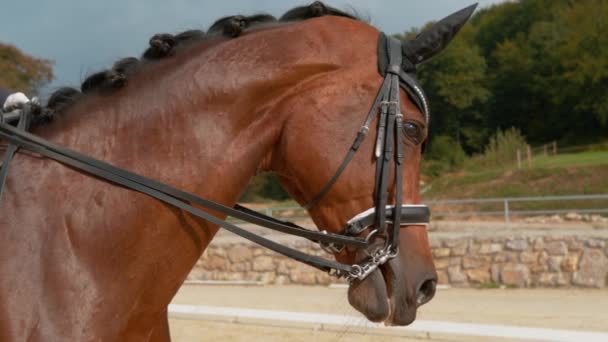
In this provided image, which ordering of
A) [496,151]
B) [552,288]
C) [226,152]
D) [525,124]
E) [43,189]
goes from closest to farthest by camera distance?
1. [43,189]
2. [226,152]
3. [552,288]
4. [496,151]
5. [525,124]

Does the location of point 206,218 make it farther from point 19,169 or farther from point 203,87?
point 19,169

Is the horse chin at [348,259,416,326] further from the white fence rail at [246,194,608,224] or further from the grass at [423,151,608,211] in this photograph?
the grass at [423,151,608,211]

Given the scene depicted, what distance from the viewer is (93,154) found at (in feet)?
6.63

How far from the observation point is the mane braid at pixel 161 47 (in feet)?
6.95

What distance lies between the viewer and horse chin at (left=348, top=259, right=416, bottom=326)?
1.96 metres

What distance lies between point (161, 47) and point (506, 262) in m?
9.53

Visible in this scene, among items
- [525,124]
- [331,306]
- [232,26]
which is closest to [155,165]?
[232,26]

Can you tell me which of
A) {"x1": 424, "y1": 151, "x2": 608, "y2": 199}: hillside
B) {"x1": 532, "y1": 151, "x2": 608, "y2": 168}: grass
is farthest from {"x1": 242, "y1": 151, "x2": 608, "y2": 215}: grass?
{"x1": 532, "y1": 151, "x2": 608, "y2": 168}: grass

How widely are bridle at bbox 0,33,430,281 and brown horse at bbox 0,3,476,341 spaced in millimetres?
33

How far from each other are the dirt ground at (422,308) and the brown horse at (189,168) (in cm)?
304

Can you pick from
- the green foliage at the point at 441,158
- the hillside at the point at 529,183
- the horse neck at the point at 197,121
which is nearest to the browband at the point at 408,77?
the horse neck at the point at 197,121

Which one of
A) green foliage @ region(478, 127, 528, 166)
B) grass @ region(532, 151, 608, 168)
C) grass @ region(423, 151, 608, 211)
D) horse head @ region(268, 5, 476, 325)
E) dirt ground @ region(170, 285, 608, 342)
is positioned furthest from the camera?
green foliage @ region(478, 127, 528, 166)

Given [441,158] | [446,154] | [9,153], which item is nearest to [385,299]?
[9,153]

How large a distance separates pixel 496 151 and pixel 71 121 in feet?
110
